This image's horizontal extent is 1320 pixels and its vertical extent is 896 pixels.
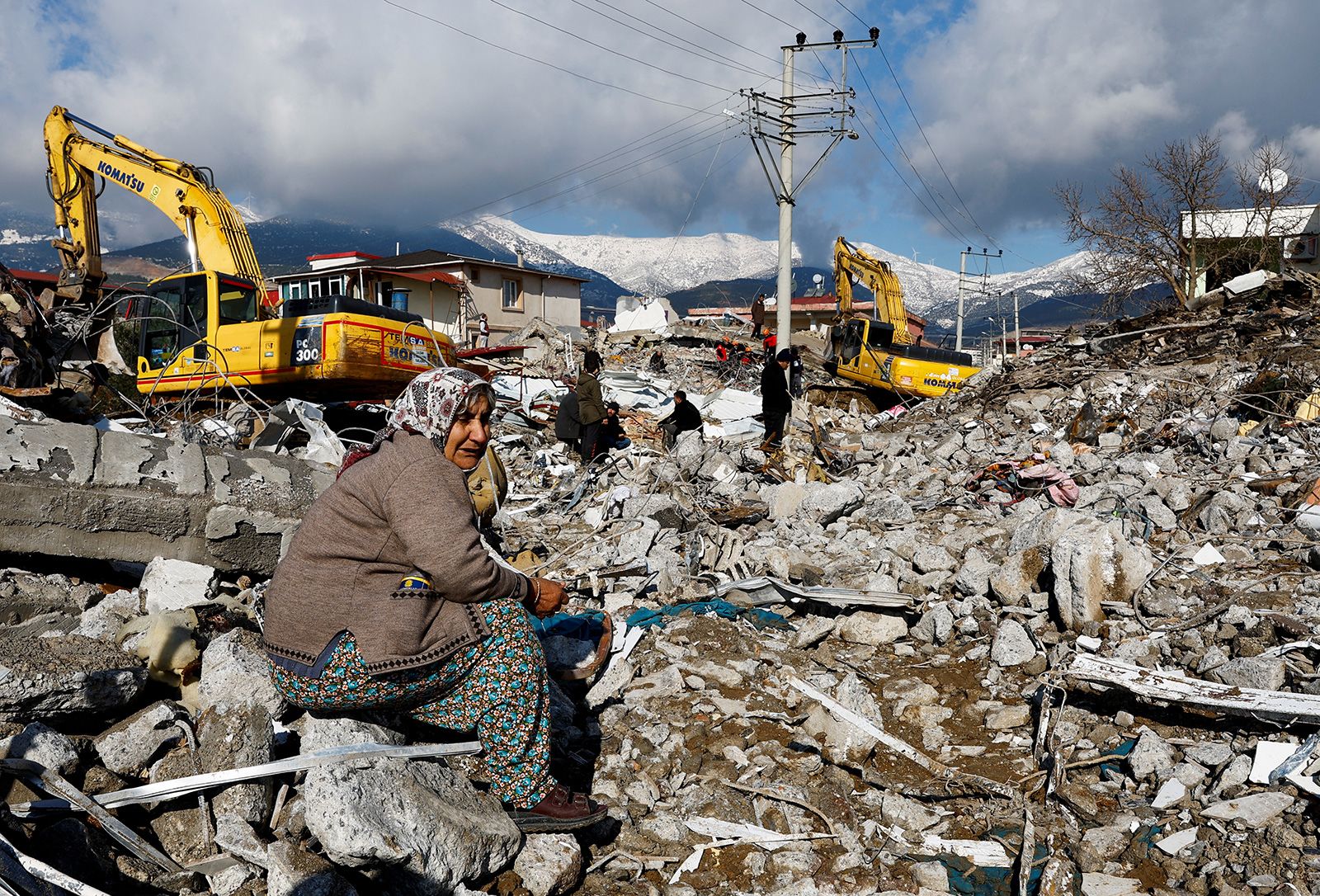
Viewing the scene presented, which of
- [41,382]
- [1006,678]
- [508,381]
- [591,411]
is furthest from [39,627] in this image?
[508,381]

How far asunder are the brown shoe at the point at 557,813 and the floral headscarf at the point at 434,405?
3.75ft

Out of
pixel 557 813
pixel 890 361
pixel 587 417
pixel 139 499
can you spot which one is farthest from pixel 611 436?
pixel 557 813

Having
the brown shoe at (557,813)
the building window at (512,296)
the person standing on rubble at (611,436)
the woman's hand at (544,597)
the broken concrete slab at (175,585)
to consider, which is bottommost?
the brown shoe at (557,813)

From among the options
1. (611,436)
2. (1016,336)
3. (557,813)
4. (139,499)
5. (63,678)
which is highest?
(1016,336)

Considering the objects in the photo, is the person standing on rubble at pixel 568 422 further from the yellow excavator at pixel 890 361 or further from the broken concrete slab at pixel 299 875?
the broken concrete slab at pixel 299 875

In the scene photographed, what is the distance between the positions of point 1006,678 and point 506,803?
2.33 m

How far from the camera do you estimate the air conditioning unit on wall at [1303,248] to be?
26.5 meters

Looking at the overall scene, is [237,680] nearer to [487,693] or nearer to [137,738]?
[137,738]

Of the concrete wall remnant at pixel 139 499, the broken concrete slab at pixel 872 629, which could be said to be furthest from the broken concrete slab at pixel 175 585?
the broken concrete slab at pixel 872 629

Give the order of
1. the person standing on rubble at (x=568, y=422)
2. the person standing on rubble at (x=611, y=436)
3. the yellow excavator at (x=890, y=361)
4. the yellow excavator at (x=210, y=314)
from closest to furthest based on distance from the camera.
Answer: the yellow excavator at (x=210, y=314)
the person standing on rubble at (x=568, y=422)
the person standing on rubble at (x=611, y=436)
the yellow excavator at (x=890, y=361)

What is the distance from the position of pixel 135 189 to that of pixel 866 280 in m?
15.2

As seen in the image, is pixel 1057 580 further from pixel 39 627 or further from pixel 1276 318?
pixel 1276 318

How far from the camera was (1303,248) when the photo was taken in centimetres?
2734

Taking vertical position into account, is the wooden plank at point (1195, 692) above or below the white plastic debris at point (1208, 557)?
below
